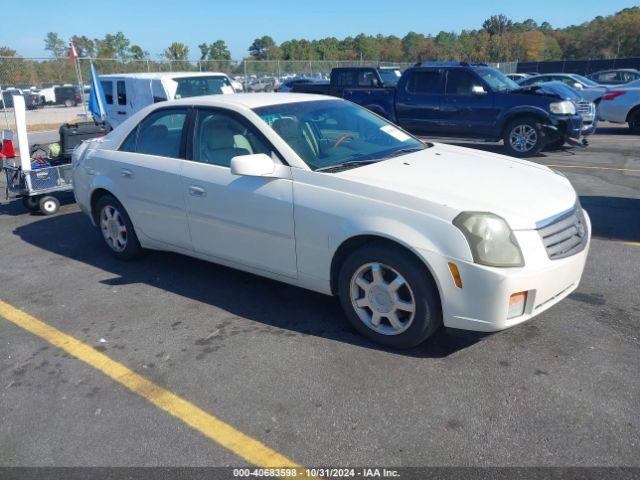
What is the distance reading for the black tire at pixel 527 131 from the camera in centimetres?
1095

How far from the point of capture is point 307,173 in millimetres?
3895

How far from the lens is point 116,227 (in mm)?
5520

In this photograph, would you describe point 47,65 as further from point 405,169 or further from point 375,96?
point 405,169

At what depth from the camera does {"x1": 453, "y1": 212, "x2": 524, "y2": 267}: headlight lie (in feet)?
10.5

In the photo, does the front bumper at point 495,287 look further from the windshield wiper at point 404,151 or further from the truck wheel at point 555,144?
the truck wheel at point 555,144

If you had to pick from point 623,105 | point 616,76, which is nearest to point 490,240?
point 623,105

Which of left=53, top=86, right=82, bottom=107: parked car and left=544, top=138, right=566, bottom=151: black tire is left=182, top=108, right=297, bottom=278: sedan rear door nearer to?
left=544, top=138, right=566, bottom=151: black tire

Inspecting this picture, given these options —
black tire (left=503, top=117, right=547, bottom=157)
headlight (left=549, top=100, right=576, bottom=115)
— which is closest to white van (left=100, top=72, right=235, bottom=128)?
black tire (left=503, top=117, right=547, bottom=157)

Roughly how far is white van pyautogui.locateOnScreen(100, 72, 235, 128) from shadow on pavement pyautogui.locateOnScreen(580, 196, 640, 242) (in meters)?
7.58

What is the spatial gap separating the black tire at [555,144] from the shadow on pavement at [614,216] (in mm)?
3932

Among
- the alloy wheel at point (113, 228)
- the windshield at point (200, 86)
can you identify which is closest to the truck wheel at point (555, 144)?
the windshield at point (200, 86)

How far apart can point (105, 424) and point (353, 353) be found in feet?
5.02

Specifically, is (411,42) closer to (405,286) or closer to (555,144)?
(555,144)

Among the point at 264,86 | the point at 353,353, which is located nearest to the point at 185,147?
the point at 353,353
